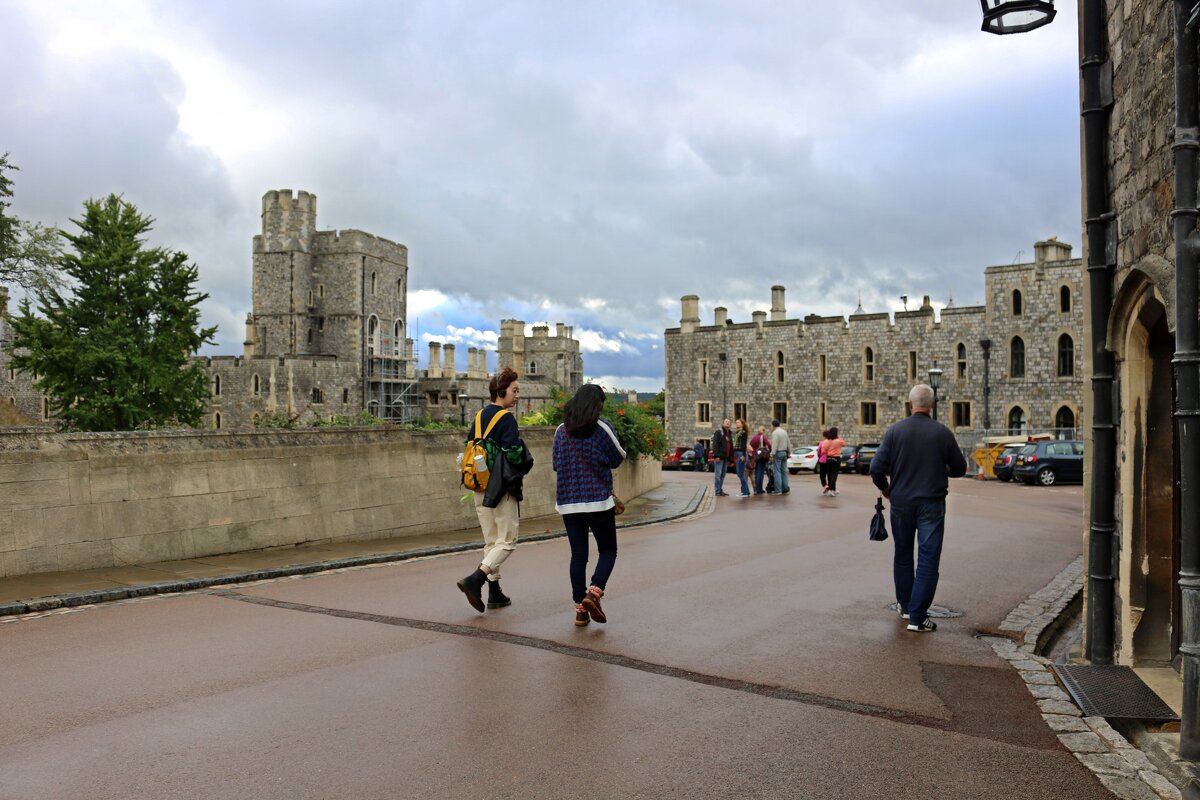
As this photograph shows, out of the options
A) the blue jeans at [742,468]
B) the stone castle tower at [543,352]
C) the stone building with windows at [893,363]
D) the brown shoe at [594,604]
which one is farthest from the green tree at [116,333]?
the stone castle tower at [543,352]

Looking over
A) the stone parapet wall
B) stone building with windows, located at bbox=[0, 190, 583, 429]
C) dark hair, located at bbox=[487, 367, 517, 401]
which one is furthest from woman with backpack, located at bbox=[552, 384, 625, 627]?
stone building with windows, located at bbox=[0, 190, 583, 429]

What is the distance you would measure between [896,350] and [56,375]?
145ft

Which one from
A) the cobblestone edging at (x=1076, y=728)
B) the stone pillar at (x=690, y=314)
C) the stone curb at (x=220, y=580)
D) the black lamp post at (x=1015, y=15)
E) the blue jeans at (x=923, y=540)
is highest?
the stone pillar at (x=690, y=314)

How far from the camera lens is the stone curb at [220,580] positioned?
809 cm

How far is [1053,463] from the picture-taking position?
101 feet

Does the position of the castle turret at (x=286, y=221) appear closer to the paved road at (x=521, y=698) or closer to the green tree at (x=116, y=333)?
the green tree at (x=116, y=333)

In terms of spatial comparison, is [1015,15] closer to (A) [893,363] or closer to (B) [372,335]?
(A) [893,363]

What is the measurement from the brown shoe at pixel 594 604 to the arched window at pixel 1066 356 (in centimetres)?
4737

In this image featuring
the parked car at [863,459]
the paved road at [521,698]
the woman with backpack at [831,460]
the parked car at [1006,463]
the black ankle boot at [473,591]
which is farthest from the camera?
→ the parked car at [863,459]

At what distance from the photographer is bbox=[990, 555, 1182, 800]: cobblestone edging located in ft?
14.7

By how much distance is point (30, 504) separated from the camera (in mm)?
9336

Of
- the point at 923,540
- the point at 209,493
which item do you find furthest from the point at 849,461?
the point at 923,540

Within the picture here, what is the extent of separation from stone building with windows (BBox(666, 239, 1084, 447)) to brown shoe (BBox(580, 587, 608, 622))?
3855 cm

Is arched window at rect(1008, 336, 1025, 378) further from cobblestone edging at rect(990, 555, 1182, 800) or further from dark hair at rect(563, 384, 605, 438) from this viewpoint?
dark hair at rect(563, 384, 605, 438)
